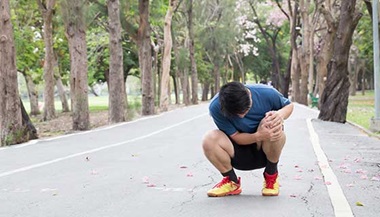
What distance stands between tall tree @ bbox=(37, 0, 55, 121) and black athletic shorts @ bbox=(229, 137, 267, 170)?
87.0ft

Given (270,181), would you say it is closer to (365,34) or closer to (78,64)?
(78,64)

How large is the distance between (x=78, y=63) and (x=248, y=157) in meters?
14.2

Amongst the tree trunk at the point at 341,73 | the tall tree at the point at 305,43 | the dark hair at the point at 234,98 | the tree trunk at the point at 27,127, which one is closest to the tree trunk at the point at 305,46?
the tall tree at the point at 305,43

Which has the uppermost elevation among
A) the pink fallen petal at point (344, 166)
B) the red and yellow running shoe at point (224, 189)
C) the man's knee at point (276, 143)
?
the man's knee at point (276, 143)

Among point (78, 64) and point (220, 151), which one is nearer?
point (220, 151)

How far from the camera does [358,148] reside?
40.4 ft

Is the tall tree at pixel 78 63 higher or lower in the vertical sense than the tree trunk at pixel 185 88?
higher

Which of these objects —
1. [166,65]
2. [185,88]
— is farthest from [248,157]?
[185,88]

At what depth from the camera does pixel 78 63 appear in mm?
19953

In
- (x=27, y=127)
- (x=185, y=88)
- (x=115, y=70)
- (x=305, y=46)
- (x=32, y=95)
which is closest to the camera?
(x=27, y=127)

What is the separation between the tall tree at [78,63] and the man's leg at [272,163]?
13.8m

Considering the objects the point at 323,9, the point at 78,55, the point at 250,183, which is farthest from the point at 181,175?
the point at 323,9

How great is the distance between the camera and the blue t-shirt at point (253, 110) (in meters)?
6.09

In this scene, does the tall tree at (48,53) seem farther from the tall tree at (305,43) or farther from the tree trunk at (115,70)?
the tall tree at (305,43)
